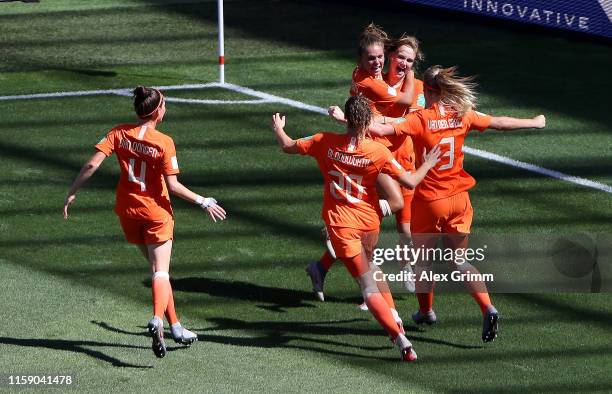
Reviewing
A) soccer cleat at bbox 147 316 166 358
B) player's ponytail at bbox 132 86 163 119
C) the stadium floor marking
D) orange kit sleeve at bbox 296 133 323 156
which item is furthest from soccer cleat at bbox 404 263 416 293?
the stadium floor marking

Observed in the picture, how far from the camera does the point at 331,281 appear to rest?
492 inches

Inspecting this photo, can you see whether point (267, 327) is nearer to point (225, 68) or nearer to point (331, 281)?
point (331, 281)

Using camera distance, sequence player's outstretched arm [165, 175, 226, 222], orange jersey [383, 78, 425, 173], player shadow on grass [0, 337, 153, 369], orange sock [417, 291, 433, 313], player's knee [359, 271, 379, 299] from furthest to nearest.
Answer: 1. orange jersey [383, 78, 425, 173]
2. orange sock [417, 291, 433, 313]
3. player shadow on grass [0, 337, 153, 369]
4. player's knee [359, 271, 379, 299]
5. player's outstretched arm [165, 175, 226, 222]

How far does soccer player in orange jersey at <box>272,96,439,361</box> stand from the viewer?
10.3 meters

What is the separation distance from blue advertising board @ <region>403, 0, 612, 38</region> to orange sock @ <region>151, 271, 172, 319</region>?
13.2 metres

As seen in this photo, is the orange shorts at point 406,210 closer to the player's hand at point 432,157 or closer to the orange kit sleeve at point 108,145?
the player's hand at point 432,157

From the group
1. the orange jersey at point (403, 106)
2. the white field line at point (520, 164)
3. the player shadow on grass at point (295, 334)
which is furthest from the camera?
the white field line at point (520, 164)

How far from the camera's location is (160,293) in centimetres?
1046

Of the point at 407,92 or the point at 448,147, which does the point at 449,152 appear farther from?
the point at 407,92

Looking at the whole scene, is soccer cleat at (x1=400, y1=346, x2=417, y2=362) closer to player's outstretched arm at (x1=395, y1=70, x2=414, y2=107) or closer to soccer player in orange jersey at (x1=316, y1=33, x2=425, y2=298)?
soccer player in orange jersey at (x1=316, y1=33, x2=425, y2=298)

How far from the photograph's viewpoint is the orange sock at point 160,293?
34.1 feet

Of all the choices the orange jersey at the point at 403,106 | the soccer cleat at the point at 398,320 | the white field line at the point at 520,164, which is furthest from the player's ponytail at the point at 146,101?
the white field line at the point at 520,164

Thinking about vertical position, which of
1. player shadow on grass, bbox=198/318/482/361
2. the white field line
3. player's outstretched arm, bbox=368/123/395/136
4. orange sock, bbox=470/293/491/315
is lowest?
player shadow on grass, bbox=198/318/482/361

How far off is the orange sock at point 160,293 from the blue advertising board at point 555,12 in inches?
519
